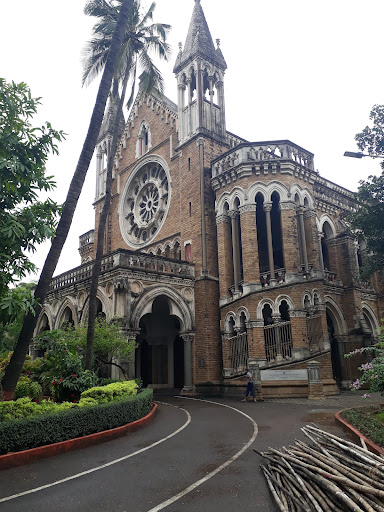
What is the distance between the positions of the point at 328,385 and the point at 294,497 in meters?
15.0

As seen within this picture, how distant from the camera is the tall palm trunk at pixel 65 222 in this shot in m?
10.5

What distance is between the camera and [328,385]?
63.7ft

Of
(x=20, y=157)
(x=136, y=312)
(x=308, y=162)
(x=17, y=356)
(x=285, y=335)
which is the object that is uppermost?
(x=308, y=162)

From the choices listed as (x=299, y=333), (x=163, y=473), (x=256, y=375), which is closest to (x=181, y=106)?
(x=299, y=333)

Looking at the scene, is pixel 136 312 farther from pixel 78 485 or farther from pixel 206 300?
pixel 78 485

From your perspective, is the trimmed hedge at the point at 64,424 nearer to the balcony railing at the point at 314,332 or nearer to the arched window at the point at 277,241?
the balcony railing at the point at 314,332

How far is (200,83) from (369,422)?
75.6ft

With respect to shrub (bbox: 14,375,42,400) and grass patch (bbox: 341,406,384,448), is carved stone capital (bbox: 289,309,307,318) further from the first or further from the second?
shrub (bbox: 14,375,42,400)

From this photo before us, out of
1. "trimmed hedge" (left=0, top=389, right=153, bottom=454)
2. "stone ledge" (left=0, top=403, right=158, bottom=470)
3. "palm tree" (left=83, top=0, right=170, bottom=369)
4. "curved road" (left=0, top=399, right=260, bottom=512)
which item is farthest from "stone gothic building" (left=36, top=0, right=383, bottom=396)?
"curved road" (left=0, top=399, right=260, bottom=512)

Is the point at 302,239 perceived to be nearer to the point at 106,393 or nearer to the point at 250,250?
the point at 250,250

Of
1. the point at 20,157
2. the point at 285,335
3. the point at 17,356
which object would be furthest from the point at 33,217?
the point at 285,335

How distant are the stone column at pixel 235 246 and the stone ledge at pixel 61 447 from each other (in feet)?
39.2

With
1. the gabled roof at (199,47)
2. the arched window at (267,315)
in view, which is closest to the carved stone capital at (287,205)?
the arched window at (267,315)

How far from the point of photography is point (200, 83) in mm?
27000
